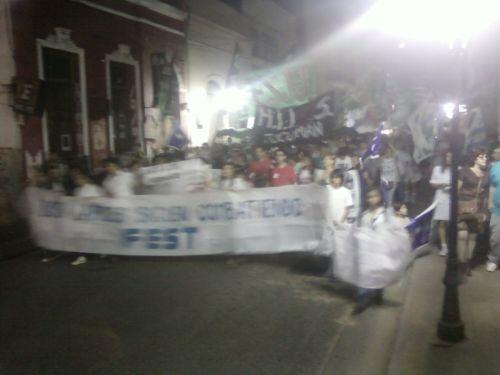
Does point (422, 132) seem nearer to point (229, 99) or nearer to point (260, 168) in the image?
point (260, 168)

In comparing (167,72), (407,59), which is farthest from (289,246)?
(407,59)

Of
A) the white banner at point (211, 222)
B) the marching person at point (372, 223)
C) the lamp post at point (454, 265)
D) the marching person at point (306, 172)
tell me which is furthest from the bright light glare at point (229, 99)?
the lamp post at point (454, 265)

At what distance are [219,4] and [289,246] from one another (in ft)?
44.1

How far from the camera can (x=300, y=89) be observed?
10.3 metres

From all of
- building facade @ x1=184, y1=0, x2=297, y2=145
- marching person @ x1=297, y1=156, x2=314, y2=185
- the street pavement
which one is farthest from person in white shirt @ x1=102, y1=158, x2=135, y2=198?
building facade @ x1=184, y1=0, x2=297, y2=145

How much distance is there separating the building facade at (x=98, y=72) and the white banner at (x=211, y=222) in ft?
11.2

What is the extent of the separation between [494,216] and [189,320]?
4463 mm

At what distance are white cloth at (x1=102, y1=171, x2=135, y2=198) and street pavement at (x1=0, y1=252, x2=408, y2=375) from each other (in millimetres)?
1184

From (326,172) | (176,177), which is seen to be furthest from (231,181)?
(326,172)

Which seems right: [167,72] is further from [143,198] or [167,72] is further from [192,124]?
[143,198]

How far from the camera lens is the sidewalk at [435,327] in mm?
4820

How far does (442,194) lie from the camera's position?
8406mm

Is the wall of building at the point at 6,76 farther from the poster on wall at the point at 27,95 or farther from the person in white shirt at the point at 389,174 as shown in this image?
the person in white shirt at the point at 389,174

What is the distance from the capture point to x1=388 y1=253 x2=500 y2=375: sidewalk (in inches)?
190
